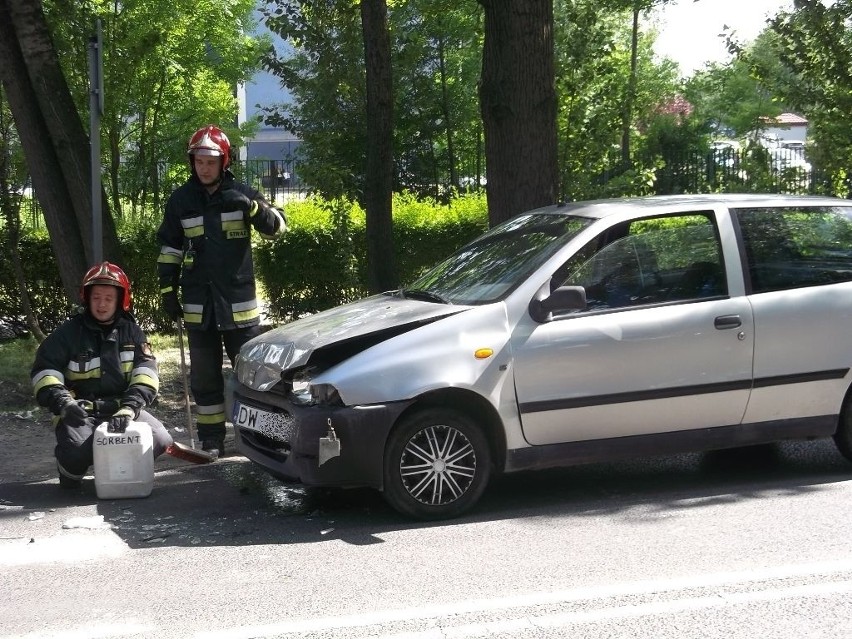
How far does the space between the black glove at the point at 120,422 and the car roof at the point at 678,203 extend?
2781 mm

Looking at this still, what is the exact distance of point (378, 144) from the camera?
1087 cm

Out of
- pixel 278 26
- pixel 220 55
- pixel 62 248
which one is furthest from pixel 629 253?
pixel 220 55

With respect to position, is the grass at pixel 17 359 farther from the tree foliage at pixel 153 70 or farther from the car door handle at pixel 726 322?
the car door handle at pixel 726 322

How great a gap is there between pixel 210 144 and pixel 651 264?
297 centimetres

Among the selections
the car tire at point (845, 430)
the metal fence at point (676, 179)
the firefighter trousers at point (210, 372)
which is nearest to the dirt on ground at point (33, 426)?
the firefighter trousers at point (210, 372)

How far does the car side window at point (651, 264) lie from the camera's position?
6191 mm

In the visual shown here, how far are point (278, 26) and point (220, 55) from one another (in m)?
13.8

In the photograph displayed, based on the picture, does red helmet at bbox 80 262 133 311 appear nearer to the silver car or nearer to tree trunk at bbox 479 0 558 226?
the silver car

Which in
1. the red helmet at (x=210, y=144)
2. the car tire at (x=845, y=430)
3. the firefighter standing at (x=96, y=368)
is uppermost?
the red helmet at (x=210, y=144)

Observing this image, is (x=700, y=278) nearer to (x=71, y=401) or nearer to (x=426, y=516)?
(x=426, y=516)

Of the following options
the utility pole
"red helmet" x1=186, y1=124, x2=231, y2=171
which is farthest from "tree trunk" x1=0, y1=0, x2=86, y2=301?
"red helmet" x1=186, y1=124, x2=231, y2=171

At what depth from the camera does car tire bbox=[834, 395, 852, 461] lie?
261 inches

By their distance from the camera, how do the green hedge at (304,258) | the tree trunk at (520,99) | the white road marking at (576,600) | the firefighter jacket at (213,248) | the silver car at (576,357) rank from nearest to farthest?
the white road marking at (576,600) → the silver car at (576,357) → the firefighter jacket at (213,248) → the tree trunk at (520,99) → the green hedge at (304,258)

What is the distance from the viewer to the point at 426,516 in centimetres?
591
